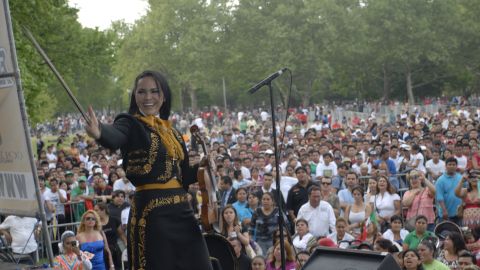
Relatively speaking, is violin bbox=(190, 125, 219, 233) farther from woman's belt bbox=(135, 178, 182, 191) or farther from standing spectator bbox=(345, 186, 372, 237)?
standing spectator bbox=(345, 186, 372, 237)

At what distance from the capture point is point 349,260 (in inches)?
239

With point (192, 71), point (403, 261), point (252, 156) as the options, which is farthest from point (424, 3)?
point (403, 261)

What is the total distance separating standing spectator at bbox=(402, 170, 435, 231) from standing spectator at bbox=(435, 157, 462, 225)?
12 cm

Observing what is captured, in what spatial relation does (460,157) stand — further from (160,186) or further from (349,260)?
(160,186)

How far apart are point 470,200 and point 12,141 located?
8082 mm

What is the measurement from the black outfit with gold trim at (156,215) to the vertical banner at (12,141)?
2.15ft

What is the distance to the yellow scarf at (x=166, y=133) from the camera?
220 inches

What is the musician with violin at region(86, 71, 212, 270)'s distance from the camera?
215 inches

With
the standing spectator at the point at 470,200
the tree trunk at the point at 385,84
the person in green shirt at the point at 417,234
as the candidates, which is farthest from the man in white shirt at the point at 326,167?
the tree trunk at the point at 385,84

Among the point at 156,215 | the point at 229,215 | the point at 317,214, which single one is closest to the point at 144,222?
the point at 156,215

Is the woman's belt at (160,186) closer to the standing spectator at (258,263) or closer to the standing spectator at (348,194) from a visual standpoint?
the standing spectator at (258,263)

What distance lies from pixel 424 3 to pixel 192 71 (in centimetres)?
1543

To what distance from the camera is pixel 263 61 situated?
2130 inches

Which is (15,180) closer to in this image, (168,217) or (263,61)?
(168,217)
